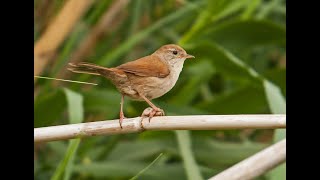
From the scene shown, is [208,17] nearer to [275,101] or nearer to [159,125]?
[275,101]

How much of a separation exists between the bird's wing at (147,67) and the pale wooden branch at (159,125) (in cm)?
20

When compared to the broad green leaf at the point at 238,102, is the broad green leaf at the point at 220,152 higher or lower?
lower

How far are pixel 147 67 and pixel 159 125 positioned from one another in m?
0.28

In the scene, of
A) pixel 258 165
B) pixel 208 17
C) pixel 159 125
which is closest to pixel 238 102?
pixel 208 17

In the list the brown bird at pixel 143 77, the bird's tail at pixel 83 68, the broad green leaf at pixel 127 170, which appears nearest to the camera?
the bird's tail at pixel 83 68

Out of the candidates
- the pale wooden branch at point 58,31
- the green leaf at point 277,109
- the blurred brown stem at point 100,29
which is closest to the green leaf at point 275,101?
the green leaf at point 277,109

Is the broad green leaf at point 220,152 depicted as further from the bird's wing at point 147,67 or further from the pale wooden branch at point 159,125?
the pale wooden branch at point 159,125

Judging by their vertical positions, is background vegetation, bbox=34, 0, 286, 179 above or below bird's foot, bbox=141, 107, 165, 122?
above

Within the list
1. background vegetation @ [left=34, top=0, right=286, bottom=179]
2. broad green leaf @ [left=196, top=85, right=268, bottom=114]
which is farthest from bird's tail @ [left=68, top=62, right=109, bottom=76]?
broad green leaf @ [left=196, top=85, right=268, bottom=114]

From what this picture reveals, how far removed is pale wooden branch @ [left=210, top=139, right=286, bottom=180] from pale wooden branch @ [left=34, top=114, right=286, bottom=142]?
0.31 ft

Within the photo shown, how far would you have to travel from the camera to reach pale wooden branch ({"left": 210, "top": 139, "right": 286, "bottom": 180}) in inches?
61.4

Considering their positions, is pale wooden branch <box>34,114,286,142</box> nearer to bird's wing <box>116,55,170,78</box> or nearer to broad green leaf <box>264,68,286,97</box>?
bird's wing <box>116,55,170,78</box>

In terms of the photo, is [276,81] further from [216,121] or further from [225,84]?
[216,121]

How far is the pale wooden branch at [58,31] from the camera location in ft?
8.57
